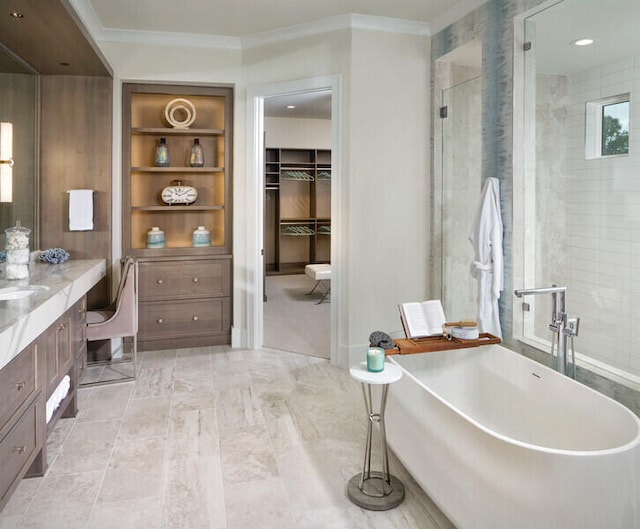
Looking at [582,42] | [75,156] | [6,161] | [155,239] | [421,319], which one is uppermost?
[582,42]

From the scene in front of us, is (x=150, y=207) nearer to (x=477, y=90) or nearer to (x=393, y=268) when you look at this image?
(x=393, y=268)

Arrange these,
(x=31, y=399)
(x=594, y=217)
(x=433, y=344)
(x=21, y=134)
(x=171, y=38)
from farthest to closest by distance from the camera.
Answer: (x=171, y=38) → (x=21, y=134) → (x=433, y=344) → (x=594, y=217) → (x=31, y=399)

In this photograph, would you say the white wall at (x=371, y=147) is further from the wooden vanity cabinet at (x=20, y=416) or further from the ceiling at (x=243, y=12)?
the wooden vanity cabinet at (x=20, y=416)

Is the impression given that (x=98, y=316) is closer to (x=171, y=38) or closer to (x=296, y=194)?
(x=171, y=38)

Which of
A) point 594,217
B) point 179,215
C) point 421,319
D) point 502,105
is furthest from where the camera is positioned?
point 179,215

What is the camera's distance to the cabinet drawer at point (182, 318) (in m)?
4.57

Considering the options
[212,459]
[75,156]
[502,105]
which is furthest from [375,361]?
[75,156]

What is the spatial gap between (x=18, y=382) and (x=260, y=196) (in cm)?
287

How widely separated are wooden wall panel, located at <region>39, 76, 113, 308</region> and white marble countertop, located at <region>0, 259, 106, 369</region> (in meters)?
0.39

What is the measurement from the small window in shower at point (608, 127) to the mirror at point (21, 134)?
11.8 ft

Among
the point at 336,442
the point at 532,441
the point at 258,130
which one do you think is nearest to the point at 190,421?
the point at 336,442

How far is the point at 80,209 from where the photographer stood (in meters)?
4.21

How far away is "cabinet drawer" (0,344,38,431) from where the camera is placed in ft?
6.21

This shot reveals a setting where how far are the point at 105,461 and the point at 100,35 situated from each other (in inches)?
137
